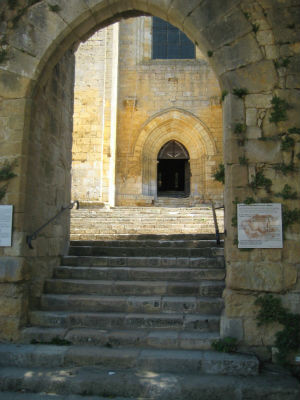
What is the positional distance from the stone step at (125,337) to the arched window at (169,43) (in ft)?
47.3

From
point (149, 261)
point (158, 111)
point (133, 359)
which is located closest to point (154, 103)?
point (158, 111)

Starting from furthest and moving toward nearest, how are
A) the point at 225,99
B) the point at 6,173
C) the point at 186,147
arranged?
the point at 186,147
the point at 6,173
the point at 225,99

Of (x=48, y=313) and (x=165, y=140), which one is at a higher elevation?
(x=165, y=140)

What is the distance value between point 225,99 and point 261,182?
113cm

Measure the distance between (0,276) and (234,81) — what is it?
12.3 ft

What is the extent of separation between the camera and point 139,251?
19.9ft

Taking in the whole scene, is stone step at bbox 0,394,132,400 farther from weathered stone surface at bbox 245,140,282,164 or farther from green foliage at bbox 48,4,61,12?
green foliage at bbox 48,4,61,12

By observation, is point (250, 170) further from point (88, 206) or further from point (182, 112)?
point (182, 112)

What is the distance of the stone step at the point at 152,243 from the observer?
6355 millimetres

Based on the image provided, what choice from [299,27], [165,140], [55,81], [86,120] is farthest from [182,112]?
[299,27]

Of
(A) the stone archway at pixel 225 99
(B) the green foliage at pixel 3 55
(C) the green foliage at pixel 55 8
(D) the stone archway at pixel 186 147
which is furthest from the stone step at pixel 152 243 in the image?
(D) the stone archway at pixel 186 147

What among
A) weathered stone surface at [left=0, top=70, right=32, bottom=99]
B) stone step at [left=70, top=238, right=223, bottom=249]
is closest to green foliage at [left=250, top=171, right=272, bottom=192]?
stone step at [left=70, top=238, right=223, bottom=249]

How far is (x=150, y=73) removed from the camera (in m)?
15.9

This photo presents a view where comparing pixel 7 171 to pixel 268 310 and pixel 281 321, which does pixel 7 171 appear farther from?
pixel 281 321
